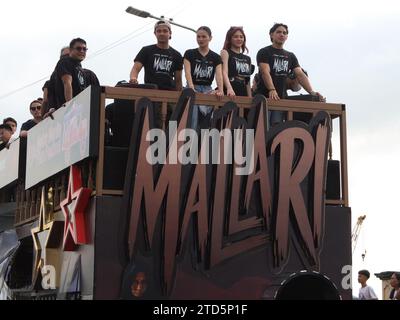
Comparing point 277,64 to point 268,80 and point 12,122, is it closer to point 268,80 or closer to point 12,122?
point 268,80

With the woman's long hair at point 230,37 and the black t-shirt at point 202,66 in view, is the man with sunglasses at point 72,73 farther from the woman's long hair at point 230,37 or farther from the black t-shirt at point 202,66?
the woman's long hair at point 230,37

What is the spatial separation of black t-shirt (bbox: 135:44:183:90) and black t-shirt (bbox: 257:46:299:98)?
1.20 metres

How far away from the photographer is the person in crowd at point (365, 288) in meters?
15.4

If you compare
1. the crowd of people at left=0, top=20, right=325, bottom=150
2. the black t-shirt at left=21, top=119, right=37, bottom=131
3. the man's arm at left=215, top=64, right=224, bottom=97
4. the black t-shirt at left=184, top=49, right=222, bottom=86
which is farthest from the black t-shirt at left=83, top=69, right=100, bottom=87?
the black t-shirt at left=21, top=119, right=37, bottom=131

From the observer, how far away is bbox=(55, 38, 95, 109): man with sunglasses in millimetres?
13523

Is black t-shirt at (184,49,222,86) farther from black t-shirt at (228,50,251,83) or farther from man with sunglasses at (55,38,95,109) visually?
man with sunglasses at (55,38,95,109)

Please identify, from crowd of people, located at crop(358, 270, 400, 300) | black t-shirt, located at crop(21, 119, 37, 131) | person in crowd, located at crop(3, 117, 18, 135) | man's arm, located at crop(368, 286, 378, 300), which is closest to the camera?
crowd of people, located at crop(358, 270, 400, 300)

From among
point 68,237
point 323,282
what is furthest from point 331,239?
point 68,237

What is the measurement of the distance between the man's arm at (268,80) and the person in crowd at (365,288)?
382 cm

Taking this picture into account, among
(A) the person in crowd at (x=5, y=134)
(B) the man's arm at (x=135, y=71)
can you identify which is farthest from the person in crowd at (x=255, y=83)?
(A) the person in crowd at (x=5, y=134)

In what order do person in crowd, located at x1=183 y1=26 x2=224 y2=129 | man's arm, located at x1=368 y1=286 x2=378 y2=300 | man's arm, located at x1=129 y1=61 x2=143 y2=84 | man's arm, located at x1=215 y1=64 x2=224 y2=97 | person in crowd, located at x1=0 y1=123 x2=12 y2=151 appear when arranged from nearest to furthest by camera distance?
man's arm, located at x1=215 y1=64 x2=224 y2=97 → man's arm, located at x1=129 y1=61 x2=143 y2=84 → person in crowd, located at x1=183 y1=26 x2=224 y2=129 → man's arm, located at x1=368 y1=286 x2=378 y2=300 → person in crowd, located at x1=0 y1=123 x2=12 y2=151

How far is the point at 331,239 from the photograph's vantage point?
13.1 meters

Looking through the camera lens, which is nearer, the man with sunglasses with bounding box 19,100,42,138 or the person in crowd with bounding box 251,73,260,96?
the person in crowd with bounding box 251,73,260,96
